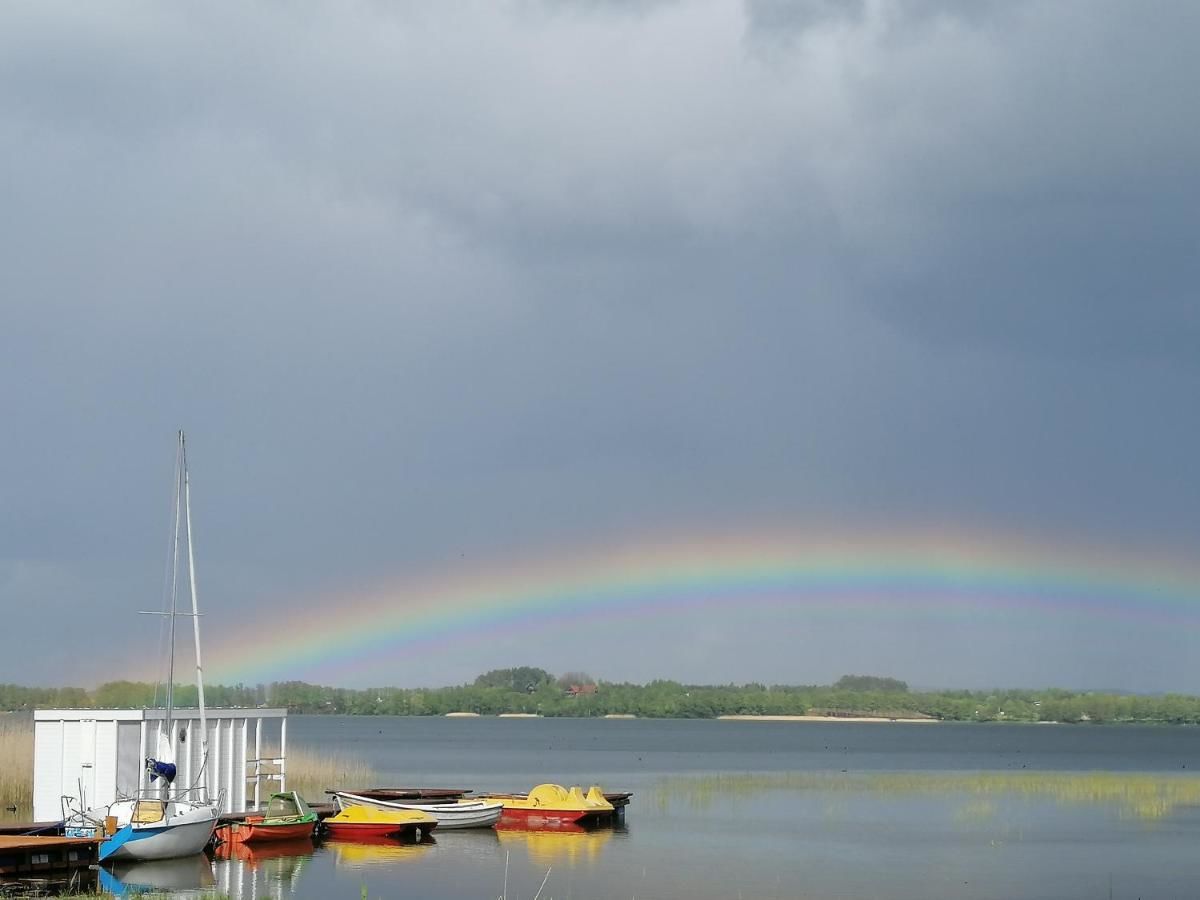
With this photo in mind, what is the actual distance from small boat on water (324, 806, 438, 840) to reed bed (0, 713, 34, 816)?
36.7 feet

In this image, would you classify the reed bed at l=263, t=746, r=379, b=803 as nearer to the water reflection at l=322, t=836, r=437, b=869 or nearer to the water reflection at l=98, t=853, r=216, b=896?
the water reflection at l=322, t=836, r=437, b=869

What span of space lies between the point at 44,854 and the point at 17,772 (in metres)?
22.8

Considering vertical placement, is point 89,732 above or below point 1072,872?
above

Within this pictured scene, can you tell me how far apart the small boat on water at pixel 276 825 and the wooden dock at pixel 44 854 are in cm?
863

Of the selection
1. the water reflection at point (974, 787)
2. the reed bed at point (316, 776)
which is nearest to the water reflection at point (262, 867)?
the reed bed at point (316, 776)

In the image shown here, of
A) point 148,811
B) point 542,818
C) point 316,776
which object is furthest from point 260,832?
point 316,776

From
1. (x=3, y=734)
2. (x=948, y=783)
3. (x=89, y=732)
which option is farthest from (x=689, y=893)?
(x=948, y=783)

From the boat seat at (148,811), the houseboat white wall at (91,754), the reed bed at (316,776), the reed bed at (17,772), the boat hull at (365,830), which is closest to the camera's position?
the boat seat at (148,811)

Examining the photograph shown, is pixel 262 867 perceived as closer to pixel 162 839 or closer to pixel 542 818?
pixel 162 839

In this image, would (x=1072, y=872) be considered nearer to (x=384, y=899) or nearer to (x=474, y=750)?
(x=384, y=899)

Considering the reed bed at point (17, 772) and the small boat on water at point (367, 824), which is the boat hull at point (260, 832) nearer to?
the small boat on water at point (367, 824)

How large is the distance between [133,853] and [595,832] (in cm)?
2080

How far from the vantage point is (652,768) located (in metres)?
122

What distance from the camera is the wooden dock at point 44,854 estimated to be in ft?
A: 118
